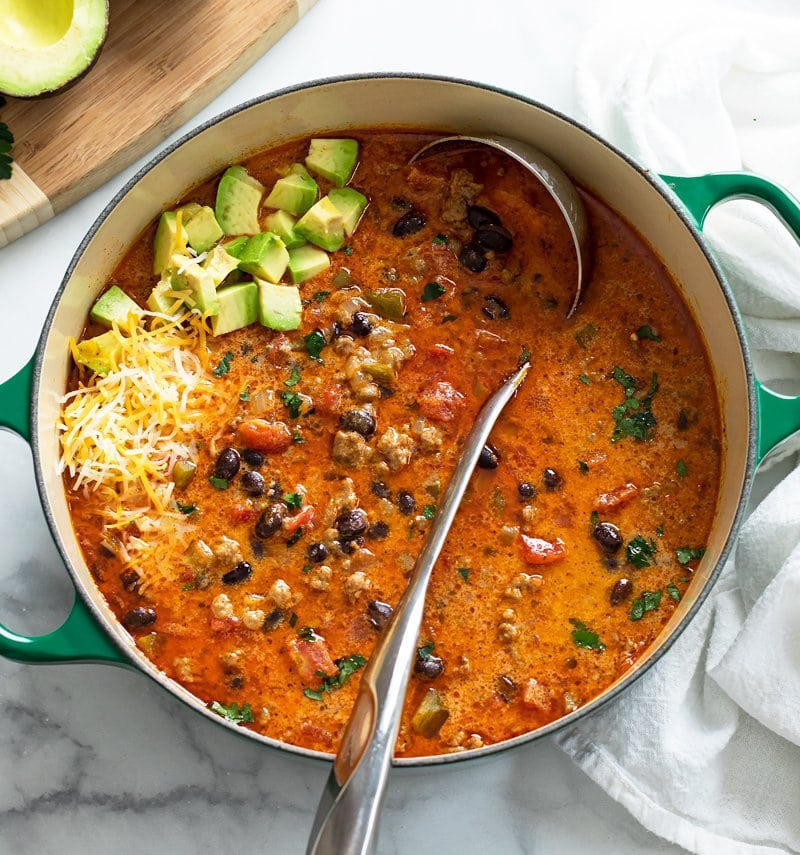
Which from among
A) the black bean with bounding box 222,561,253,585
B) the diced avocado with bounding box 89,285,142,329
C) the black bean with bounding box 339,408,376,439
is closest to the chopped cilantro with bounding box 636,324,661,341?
the black bean with bounding box 339,408,376,439

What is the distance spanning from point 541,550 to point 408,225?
118cm

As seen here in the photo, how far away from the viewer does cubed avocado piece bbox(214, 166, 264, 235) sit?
374 centimetres

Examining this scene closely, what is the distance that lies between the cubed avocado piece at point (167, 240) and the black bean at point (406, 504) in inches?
43.2

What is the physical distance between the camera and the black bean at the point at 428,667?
11.0 feet

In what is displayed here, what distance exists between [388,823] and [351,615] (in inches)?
29.0

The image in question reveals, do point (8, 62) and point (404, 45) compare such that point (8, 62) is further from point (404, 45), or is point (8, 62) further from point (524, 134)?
point (524, 134)

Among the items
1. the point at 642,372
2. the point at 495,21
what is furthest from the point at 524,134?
the point at 642,372

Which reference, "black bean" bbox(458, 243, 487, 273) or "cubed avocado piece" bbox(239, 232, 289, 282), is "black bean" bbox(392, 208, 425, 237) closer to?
"black bean" bbox(458, 243, 487, 273)

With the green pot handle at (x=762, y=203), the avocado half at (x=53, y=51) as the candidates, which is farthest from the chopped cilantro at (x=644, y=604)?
the avocado half at (x=53, y=51)

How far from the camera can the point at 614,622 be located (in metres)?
3.46

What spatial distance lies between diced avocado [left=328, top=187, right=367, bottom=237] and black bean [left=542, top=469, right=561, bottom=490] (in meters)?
1.05

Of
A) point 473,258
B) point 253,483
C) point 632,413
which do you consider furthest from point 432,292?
point 253,483

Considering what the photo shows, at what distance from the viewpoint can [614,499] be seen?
3.51 meters

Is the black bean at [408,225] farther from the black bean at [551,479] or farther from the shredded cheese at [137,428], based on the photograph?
the black bean at [551,479]
